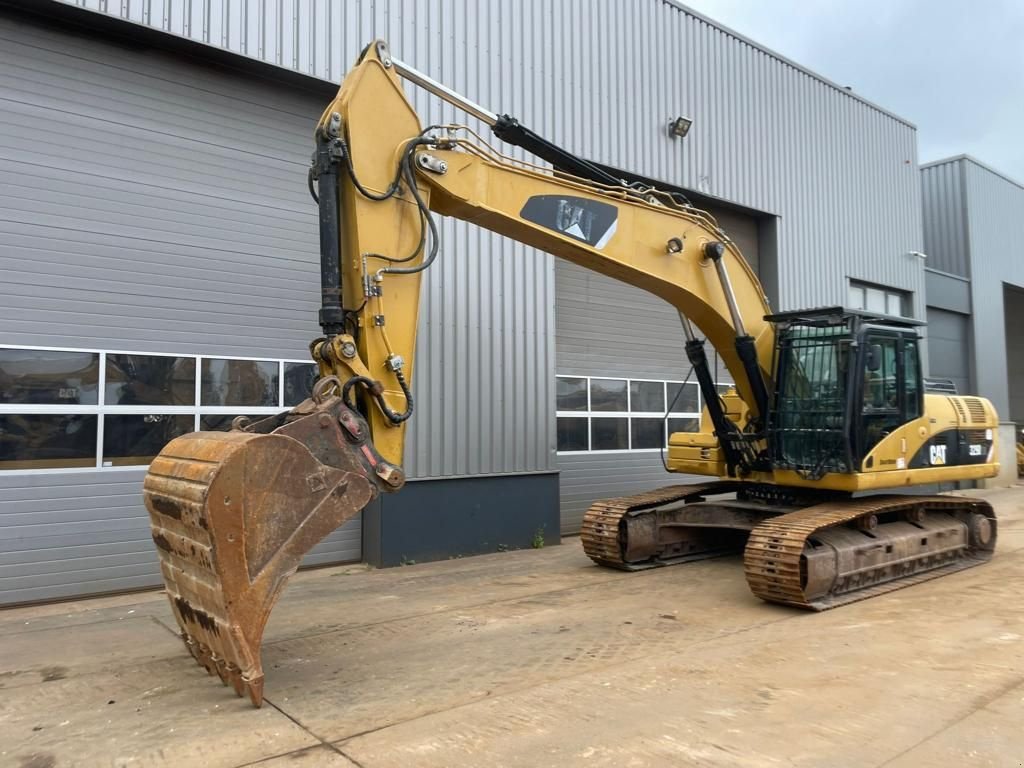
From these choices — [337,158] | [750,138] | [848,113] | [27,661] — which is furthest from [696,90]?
[27,661]

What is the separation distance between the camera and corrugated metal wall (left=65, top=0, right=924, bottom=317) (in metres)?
9.24

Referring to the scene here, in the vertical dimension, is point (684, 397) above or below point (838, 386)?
above

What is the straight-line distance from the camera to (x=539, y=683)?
16.6ft

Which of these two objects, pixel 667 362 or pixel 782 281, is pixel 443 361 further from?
pixel 782 281

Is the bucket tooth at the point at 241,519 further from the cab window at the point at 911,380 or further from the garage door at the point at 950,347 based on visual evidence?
the garage door at the point at 950,347

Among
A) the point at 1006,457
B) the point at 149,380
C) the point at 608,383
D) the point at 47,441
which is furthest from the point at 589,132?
the point at 1006,457

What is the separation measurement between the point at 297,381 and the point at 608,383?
5.16m

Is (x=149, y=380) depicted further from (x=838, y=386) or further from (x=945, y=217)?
(x=945, y=217)

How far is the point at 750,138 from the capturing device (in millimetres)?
14281

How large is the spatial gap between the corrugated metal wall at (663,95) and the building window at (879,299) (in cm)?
24

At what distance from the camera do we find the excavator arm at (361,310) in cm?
441

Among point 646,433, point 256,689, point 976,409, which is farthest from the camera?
point 646,433

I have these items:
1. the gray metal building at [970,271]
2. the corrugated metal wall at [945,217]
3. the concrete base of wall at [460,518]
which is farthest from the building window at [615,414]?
the corrugated metal wall at [945,217]

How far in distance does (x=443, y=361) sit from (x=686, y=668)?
5660 millimetres
